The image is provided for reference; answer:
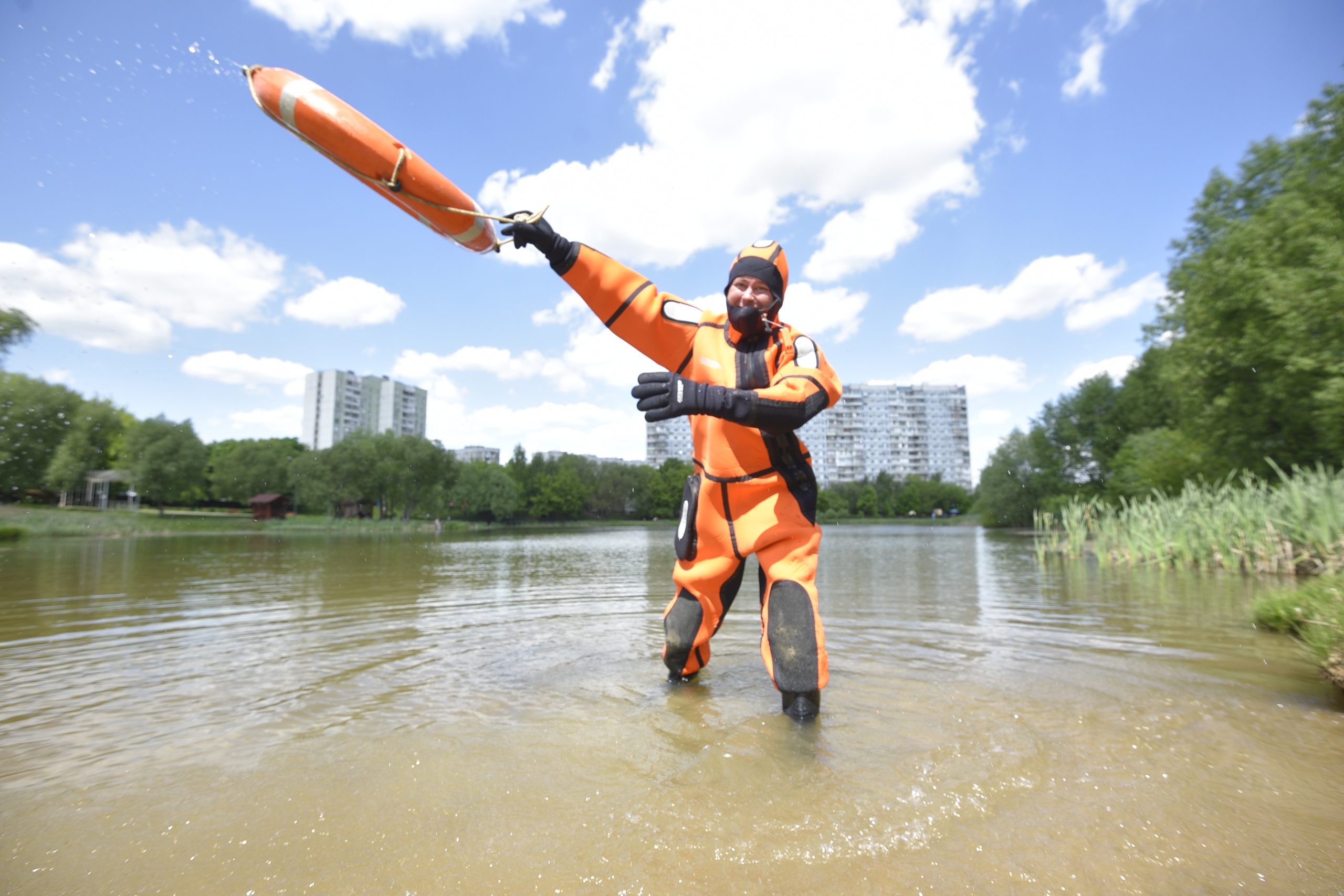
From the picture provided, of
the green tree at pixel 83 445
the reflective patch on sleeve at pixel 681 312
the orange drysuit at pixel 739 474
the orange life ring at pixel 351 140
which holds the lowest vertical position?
the orange drysuit at pixel 739 474

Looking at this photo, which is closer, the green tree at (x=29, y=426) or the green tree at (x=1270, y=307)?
the green tree at (x=1270, y=307)

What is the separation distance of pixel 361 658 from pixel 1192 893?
165 inches

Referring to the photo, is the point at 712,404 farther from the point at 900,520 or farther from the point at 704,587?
the point at 900,520

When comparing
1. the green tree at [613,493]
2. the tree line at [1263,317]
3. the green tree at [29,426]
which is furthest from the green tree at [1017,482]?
Result: the green tree at [29,426]

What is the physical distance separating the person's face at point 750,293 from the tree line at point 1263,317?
527 inches

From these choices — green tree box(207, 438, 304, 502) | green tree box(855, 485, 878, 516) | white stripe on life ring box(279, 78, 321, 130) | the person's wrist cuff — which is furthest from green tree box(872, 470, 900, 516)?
white stripe on life ring box(279, 78, 321, 130)

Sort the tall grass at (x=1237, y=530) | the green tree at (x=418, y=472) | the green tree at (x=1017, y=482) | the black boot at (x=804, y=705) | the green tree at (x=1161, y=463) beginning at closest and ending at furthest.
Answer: the black boot at (x=804, y=705), the tall grass at (x=1237, y=530), the green tree at (x=1161, y=463), the green tree at (x=1017, y=482), the green tree at (x=418, y=472)

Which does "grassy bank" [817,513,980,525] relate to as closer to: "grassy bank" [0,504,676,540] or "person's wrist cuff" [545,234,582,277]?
"grassy bank" [0,504,676,540]

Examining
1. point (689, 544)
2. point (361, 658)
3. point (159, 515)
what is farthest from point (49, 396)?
point (689, 544)

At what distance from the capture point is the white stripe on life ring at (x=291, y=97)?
9.36ft

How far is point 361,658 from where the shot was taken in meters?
4.16

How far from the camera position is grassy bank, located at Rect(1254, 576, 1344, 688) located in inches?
122

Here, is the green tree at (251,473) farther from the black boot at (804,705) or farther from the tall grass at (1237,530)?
the black boot at (804,705)

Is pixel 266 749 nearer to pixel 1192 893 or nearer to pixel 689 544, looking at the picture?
pixel 689 544
